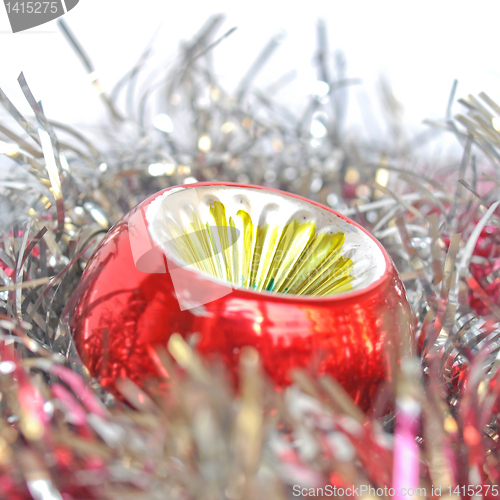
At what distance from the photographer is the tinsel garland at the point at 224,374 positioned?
0.37ft

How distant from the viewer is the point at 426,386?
0.57ft

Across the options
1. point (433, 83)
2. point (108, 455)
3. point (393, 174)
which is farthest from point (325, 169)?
point (108, 455)

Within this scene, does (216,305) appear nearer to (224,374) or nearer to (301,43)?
(224,374)

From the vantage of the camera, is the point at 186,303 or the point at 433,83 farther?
the point at 433,83

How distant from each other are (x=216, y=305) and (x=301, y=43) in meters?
0.35

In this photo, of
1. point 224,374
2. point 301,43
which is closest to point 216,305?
point 224,374

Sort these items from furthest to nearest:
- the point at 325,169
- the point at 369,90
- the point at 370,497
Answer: the point at 369,90 → the point at 325,169 → the point at 370,497

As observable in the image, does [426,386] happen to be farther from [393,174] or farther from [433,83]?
[433,83]

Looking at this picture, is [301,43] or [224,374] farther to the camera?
[301,43]

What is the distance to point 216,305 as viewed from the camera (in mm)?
142

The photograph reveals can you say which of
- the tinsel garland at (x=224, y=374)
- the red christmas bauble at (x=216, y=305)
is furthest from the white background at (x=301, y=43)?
the red christmas bauble at (x=216, y=305)

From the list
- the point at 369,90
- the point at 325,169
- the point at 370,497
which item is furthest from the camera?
the point at 369,90

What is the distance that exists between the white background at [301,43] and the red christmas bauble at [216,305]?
0.24m

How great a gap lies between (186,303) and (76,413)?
0.04 meters
